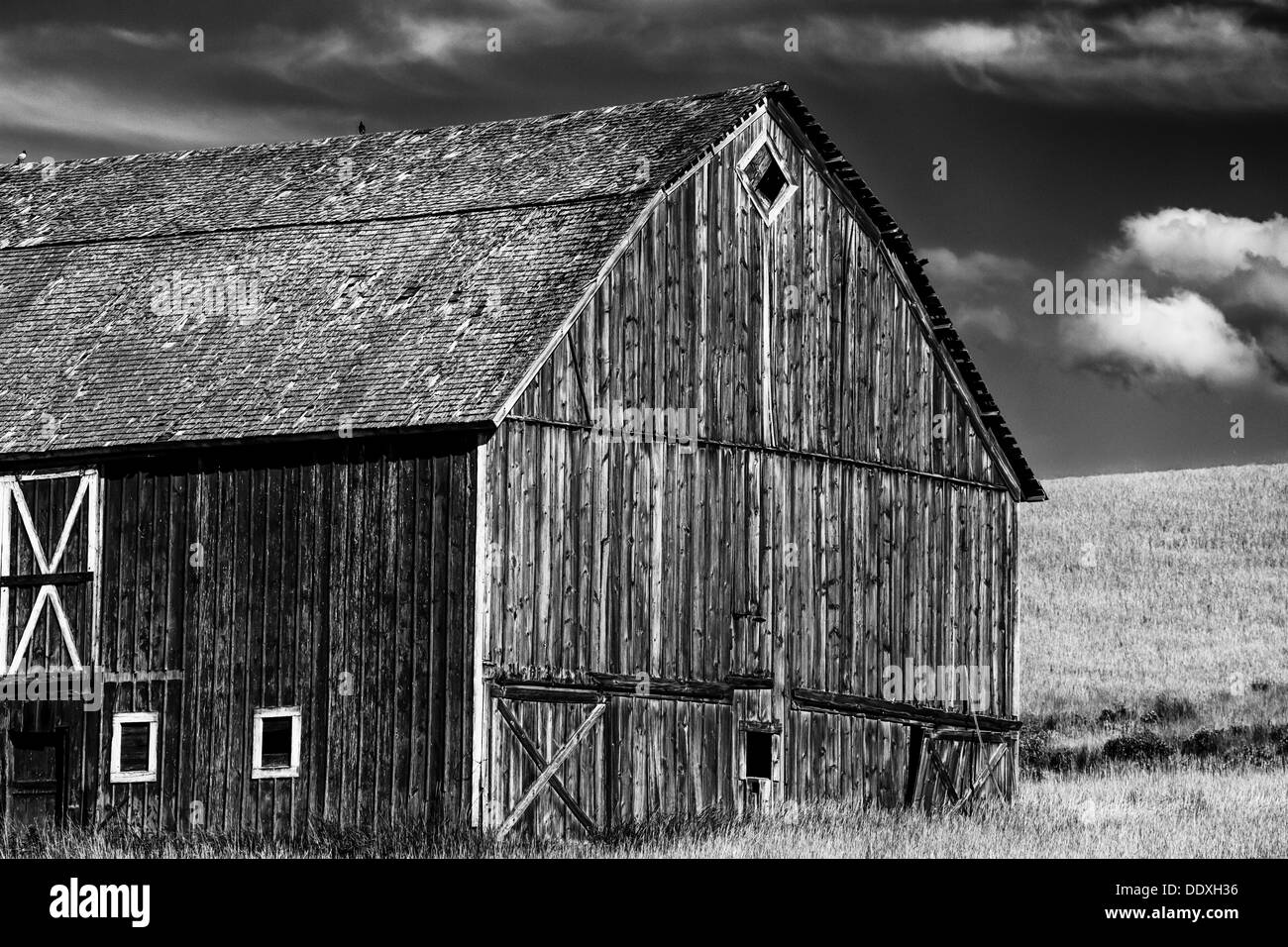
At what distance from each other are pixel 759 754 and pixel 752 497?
3171 millimetres

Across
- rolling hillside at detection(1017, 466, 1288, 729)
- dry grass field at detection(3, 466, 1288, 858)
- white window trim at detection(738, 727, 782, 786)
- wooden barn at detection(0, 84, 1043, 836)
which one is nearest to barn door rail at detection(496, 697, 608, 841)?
wooden barn at detection(0, 84, 1043, 836)

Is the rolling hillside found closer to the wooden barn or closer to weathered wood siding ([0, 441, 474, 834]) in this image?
the wooden barn

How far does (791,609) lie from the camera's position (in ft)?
86.5

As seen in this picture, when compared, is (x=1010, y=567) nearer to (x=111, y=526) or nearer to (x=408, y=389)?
(x=408, y=389)

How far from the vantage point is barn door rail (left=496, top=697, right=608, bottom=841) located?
22.5 m

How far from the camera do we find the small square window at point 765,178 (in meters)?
26.7

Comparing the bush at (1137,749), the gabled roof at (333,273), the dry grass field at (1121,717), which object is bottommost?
the bush at (1137,749)

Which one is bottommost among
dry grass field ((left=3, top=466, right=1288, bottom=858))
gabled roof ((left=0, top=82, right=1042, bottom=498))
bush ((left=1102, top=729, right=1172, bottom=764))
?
bush ((left=1102, top=729, right=1172, bottom=764))

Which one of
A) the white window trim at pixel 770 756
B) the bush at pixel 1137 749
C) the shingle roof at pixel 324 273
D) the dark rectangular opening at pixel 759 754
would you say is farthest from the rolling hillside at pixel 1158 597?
the shingle roof at pixel 324 273

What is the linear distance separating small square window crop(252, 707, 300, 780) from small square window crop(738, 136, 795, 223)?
346 inches

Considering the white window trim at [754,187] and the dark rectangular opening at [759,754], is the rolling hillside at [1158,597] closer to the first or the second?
the dark rectangular opening at [759,754]

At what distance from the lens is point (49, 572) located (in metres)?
25.5

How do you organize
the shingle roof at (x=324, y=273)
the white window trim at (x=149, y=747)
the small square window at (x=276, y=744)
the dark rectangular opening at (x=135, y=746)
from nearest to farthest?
the small square window at (x=276, y=744) → the shingle roof at (x=324, y=273) → the white window trim at (x=149, y=747) → the dark rectangular opening at (x=135, y=746)

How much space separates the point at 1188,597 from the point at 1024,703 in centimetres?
1337
